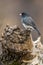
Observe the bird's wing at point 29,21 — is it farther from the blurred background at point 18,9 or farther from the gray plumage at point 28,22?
the blurred background at point 18,9

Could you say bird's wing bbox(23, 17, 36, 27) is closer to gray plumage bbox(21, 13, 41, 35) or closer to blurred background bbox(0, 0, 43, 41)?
gray plumage bbox(21, 13, 41, 35)

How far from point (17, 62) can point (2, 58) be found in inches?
7.5

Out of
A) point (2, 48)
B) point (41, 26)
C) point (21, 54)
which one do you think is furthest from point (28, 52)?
point (41, 26)

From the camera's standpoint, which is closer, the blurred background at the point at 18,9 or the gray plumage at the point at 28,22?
the gray plumage at the point at 28,22

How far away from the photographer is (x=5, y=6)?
6566mm

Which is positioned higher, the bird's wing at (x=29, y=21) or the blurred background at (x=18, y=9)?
the blurred background at (x=18, y=9)

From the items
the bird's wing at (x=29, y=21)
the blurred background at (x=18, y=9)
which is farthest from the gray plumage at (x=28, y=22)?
the blurred background at (x=18, y=9)

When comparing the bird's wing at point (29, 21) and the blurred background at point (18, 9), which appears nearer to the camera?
the bird's wing at point (29, 21)

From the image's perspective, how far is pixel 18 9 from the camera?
6.49 m

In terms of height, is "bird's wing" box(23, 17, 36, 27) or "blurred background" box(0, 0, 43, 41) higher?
"blurred background" box(0, 0, 43, 41)

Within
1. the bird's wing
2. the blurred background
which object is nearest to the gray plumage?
the bird's wing

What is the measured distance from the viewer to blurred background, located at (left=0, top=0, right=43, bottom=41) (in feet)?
21.2

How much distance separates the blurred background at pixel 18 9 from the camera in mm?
6453

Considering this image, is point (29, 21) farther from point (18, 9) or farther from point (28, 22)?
point (18, 9)
